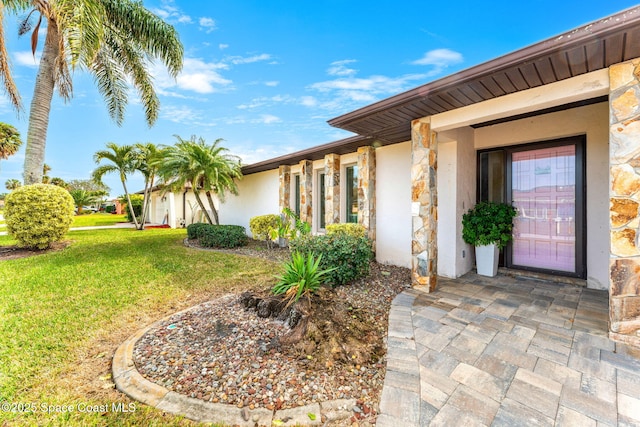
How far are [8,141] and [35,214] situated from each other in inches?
783

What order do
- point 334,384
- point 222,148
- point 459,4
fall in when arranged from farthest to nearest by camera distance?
point 222,148 < point 459,4 < point 334,384

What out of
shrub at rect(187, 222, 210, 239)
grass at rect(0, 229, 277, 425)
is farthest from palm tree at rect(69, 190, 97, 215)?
grass at rect(0, 229, 277, 425)

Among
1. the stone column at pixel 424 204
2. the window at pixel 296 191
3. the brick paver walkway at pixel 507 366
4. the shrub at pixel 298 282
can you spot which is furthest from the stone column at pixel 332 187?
the brick paver walkway at pixel 507 366

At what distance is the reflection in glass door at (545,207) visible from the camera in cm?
502

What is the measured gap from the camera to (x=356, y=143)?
6.69 m

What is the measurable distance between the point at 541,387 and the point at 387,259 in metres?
4.62

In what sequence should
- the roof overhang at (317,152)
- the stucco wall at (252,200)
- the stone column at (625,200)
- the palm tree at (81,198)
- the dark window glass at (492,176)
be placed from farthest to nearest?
the palm tree at (81,198) < the stucco wall at (252,200) < the roof overhang at (317,152) < the dark window glass at (492,176) < the stone column at (625,200)

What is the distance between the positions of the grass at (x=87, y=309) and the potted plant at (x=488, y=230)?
168 inches

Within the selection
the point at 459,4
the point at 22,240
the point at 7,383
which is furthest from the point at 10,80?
the point at 459,4

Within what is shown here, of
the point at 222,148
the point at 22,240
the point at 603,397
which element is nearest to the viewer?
the point at 603,397

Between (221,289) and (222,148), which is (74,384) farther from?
(222,148)

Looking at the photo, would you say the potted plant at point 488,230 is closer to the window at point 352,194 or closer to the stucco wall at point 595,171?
the stucco wall at point 595,171

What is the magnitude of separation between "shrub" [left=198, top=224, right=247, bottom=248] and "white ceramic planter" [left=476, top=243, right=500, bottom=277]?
767 cm

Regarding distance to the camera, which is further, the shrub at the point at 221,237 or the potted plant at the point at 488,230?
the shrub at the point at 221,237
